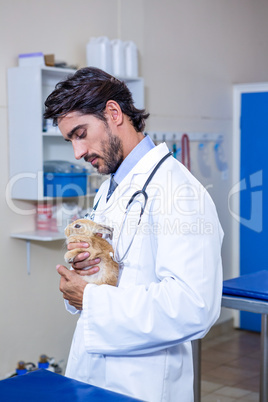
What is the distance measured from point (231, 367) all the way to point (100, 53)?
2.02 m

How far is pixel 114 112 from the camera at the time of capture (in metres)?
1.46

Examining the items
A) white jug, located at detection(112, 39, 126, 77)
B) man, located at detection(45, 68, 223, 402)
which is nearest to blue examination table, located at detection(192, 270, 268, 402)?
man, located at detection(45, 68, 223, 402)

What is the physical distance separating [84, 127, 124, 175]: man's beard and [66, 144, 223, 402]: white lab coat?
6cm

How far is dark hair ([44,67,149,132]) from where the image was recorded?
55.9 inches

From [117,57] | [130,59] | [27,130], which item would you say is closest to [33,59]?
[27,130]

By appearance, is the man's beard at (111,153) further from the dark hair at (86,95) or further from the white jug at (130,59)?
the white jug at (130,59)

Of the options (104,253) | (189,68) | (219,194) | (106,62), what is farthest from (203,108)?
(104,253)

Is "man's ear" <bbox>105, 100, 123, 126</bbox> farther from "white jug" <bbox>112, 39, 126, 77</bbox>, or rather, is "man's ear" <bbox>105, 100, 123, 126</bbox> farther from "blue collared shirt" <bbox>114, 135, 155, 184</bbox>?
"white jug" <bbox>112, 39, 126, 77</bbox>

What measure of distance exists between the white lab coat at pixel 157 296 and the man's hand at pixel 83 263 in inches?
2.7

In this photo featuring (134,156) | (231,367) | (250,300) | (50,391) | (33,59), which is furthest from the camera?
(231,367)

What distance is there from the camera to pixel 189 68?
3.93m

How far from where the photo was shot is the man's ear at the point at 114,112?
4.75 feet

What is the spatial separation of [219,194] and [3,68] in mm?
2003

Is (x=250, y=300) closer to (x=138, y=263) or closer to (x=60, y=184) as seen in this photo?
(x=138, y=263)
